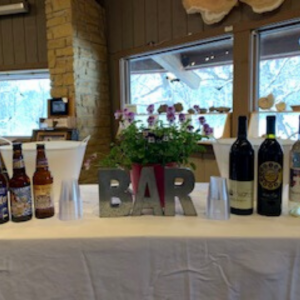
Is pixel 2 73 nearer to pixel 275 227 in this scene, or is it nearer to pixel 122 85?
pixel 122 85

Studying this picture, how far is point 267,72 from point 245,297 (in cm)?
241

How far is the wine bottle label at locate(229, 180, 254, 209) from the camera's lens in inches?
38.8

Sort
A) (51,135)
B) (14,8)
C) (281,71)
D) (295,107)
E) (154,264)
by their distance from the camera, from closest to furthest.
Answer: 1. (154,264)
2. (295,107)
3. (281,71)
4. (51,135)
5. (14,8)

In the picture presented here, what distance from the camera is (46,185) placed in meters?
1.03

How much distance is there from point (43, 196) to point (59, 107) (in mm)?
2852

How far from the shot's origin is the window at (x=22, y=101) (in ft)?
14.8

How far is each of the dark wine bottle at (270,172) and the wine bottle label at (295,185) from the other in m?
0.04

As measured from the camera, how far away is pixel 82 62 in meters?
3.75

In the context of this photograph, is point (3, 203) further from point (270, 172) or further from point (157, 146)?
point (270, 172)

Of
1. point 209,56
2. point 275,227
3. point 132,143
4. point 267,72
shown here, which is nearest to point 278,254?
point 275,227

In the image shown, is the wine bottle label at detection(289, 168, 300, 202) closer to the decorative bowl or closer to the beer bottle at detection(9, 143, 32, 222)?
the beer bottle at detection(9, 143, 32, 222)

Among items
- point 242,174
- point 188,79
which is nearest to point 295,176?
point 242,174

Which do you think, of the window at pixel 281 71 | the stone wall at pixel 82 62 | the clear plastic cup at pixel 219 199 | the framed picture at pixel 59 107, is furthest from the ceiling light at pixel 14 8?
the clear plastic cup at pixel 219 199

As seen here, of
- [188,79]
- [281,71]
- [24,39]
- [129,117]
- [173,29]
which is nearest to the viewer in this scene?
[129,117]
